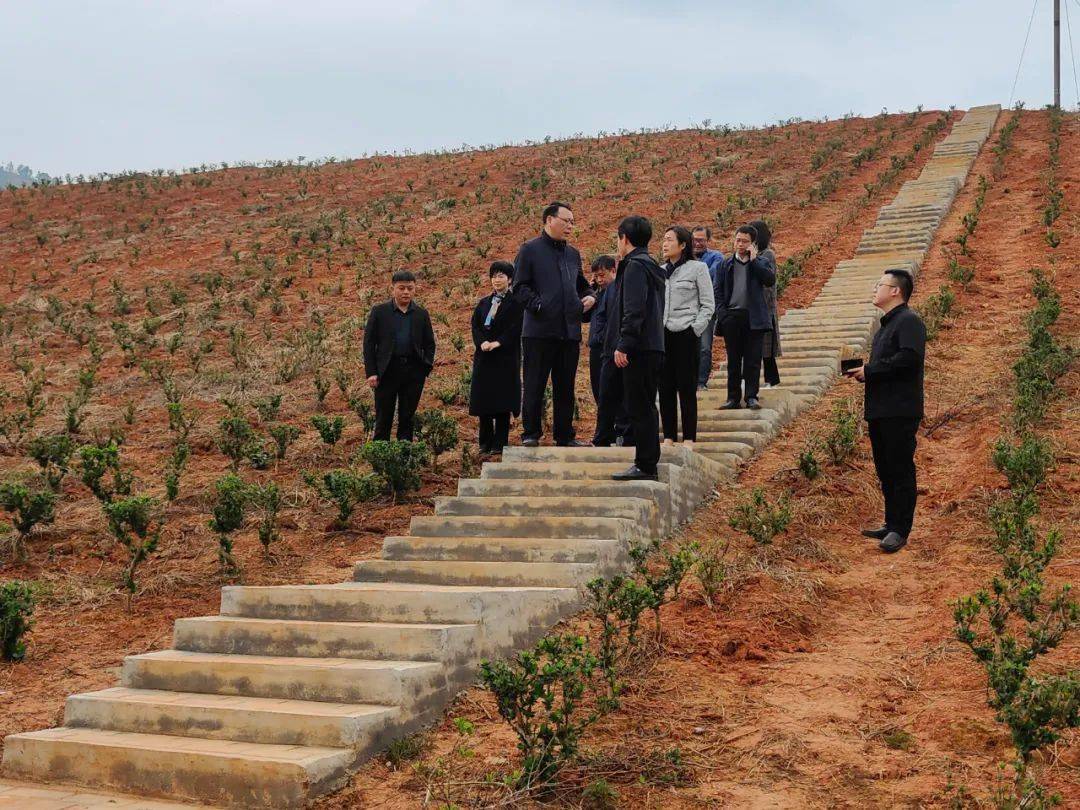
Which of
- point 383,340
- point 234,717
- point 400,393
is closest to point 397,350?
point 383,340

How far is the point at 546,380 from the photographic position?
7.18 meters

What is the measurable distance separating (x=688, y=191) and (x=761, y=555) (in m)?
16.9

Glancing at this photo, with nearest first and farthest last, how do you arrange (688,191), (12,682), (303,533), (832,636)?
(832,636), (12,682), (303,533), (688,191)

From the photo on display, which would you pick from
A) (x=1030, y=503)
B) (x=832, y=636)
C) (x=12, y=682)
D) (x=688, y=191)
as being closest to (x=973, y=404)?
(x=1030, y=503)

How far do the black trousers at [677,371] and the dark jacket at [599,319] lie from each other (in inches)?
30.4

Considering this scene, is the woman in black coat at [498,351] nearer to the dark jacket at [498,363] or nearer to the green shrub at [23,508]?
the dark jacket at [498,363]

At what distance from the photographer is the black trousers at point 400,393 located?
8.02 m

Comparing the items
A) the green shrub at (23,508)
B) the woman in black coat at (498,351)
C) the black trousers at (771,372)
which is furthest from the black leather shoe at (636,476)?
the green shrub at (23,508)

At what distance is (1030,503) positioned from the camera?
600cm

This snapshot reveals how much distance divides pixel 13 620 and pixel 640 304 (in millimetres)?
4000

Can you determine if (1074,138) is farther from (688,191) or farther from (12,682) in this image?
(12,682)

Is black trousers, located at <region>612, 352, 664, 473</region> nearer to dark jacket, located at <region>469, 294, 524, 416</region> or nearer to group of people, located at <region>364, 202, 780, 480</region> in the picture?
group of people, located at <region>364, 202, 780, 480</region>

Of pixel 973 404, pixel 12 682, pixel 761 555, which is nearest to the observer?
pixel 12 682

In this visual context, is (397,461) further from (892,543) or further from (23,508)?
(892,543)
